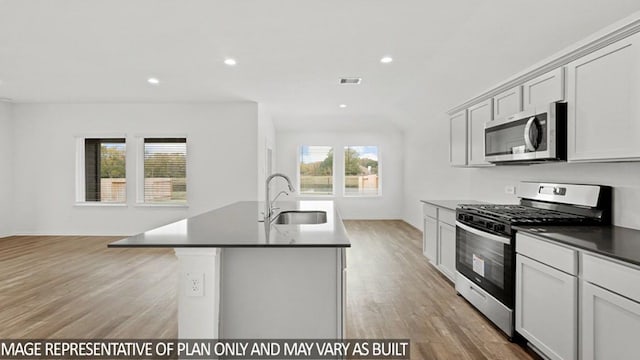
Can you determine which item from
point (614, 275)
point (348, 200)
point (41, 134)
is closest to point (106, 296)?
point (614, 275)

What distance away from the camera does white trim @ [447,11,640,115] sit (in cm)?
183

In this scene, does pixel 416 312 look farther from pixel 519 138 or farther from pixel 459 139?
pixel 459 139

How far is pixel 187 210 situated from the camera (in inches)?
249

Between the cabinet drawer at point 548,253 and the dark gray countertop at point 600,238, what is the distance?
0.05 meters

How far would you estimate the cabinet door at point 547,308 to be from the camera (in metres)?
1.84

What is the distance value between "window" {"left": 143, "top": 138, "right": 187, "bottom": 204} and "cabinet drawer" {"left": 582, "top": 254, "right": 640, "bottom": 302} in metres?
6.11

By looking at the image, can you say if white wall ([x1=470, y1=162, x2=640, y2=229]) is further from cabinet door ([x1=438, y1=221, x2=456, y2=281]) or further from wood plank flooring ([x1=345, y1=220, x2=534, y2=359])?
wood plank flooring ([x1=345, y1=220, x2=534, y2=359])

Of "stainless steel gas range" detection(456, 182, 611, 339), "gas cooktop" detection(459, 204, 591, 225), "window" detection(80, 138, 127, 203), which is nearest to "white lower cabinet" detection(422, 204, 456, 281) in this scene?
"stainless steel gas range" detection(456, 182, 611, 339)

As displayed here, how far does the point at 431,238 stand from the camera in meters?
4.18

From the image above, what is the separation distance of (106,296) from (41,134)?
485cm

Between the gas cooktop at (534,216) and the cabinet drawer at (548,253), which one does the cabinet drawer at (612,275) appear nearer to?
the cabinet drawer at (548,253)

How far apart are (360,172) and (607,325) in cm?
726

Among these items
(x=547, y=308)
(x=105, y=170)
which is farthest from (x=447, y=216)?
(x=105, y=170)

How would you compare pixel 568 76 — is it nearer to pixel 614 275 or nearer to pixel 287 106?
pixel 614 275
